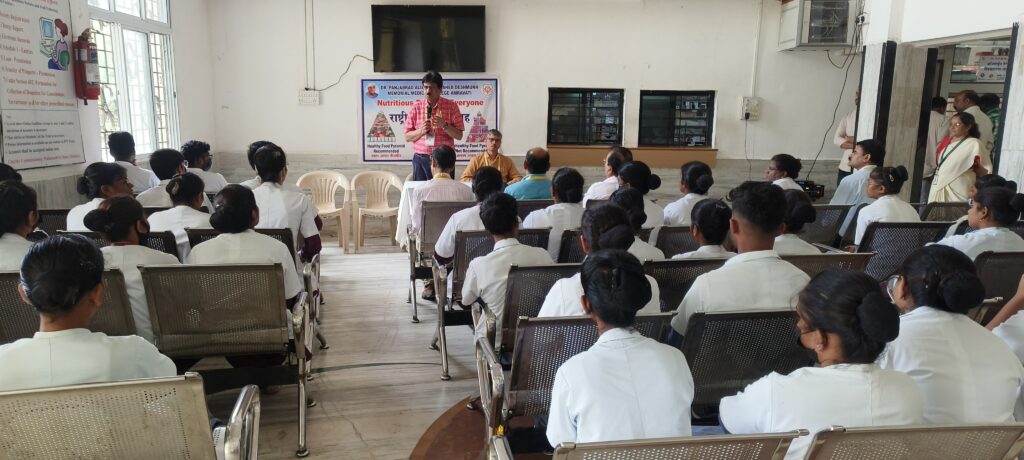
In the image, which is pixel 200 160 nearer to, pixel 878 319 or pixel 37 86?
pixel 37 86

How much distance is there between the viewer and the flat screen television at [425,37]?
690cm

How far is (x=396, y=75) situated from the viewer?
23.2 feet

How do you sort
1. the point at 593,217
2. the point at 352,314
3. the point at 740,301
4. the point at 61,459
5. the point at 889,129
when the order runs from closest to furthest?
the point at 61,459 < the point at 740,301 < the point at 593,217 < the point at 352,314 < the point at 889,129

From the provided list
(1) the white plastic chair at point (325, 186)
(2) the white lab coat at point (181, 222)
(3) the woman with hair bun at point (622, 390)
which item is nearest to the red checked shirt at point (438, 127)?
(1) the white plastic chair at point (325, 186)

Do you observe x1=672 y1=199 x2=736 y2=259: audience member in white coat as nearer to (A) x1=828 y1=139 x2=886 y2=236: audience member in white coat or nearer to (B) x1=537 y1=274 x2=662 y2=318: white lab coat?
(B) x1=537 y1=274 x2=662 y2=318: white lab coat

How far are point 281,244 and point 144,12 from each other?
164 inches

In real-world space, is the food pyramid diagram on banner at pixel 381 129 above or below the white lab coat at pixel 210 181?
above

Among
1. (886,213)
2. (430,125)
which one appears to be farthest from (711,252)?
(430,125)

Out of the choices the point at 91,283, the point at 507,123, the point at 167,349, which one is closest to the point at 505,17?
the point at 507,123

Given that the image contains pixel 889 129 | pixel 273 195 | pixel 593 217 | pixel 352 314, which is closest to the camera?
pixel 593 217

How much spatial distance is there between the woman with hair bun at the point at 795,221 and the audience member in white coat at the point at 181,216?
2.81 meters

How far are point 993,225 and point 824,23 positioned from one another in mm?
4322

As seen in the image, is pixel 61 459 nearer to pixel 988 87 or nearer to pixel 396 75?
pixel 396 75

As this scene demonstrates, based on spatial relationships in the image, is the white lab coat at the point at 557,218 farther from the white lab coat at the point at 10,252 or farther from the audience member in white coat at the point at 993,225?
the white lab coat at the point at 10,252
